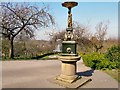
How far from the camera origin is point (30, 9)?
21734 mm

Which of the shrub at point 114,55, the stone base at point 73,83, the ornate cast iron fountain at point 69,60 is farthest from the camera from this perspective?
the shrub at point 114,55

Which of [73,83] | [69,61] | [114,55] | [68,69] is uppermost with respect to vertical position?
[69,61]

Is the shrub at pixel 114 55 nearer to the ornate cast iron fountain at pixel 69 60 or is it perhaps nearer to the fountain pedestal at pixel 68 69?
the ornate cast iron fountain at pixel 69 60

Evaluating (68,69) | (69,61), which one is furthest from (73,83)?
(69,61)

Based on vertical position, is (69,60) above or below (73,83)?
above

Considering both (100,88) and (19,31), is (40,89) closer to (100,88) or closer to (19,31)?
(100,88)

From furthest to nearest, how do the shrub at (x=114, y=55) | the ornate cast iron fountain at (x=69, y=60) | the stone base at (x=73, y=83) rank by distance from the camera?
the shrub at (x=114, y=55) < the ornate cast iron fountain at (x=69, y=60) < the stone base at (x=73, y=83)

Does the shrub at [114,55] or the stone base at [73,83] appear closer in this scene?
the stone base at [73,83]

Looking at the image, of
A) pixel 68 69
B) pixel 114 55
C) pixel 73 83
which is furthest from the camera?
pixel 114 55

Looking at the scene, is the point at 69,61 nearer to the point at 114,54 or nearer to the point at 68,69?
the point at 68,69

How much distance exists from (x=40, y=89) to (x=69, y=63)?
74.1 inches

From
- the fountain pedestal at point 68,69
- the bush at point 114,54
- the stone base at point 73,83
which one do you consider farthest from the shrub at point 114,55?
the fountain pedestal at point 68,69

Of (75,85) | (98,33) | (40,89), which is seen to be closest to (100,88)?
(75,85)

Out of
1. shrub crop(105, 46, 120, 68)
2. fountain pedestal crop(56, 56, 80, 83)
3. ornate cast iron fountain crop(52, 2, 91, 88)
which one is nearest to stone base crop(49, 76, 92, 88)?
ornate cast iron fountain crop(52, 2, 91, 88)
